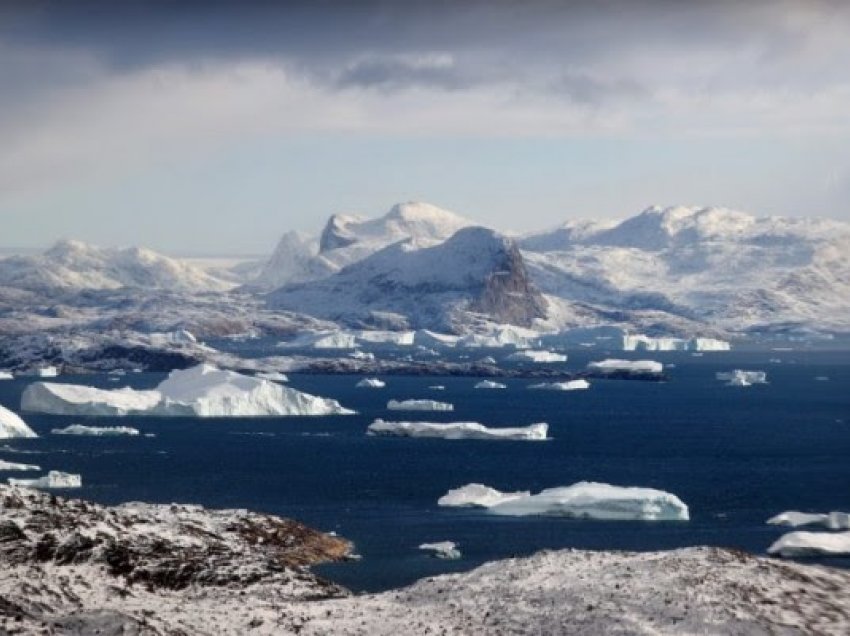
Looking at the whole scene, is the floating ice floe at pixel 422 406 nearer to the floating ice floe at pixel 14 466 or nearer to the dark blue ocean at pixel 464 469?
the dark blue ocean at pixel 464 469

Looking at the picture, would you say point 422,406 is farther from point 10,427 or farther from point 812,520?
point 812,520

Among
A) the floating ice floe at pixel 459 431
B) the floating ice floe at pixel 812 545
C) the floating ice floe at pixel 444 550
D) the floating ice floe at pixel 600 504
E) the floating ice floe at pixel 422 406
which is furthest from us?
the floating ice floe at pixel 422 406

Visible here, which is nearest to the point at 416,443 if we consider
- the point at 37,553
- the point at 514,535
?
the point at 514,535

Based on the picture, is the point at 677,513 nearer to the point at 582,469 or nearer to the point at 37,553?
the point at 582,469

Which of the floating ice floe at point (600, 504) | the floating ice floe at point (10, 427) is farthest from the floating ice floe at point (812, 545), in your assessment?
the floating ice floe at point (10, 427)

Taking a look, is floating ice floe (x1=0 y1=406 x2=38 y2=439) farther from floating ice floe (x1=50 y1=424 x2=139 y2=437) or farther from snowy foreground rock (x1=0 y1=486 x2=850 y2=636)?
snowy foreground rock (x1=0 y1=486 x2=850 y2=636)

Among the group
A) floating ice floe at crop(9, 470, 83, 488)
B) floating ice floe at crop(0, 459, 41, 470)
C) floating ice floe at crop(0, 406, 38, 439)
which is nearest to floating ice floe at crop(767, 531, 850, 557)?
floating ice floe at crop(9, 470, 83, 488)
